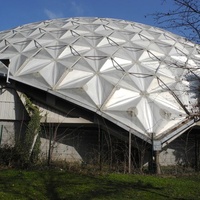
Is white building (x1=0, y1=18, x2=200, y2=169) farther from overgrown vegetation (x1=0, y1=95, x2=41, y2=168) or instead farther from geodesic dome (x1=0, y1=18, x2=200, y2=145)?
overgrown vegetation (x1=0, y1=95, x2=41, y2=168)

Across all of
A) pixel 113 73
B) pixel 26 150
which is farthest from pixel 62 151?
pixel 113 73

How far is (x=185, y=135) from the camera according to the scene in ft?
58.3

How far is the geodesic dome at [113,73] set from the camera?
1633 centimetres

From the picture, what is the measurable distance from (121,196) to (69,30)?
16226mm

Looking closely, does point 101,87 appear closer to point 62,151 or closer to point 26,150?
point 62,151

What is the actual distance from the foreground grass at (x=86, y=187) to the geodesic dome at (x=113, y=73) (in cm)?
426

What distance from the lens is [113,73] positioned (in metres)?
18.0

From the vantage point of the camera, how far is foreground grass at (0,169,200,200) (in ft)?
27.6

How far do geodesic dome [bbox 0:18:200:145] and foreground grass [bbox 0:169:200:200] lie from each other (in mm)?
4261

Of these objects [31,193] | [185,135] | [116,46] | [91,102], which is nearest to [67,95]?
[91,102]

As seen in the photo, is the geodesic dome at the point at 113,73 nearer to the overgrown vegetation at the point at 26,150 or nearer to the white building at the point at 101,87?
the white building at the point at 101,87

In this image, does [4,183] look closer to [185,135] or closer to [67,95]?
[67,95]

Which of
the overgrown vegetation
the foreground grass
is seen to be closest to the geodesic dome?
the overgrown vegetation

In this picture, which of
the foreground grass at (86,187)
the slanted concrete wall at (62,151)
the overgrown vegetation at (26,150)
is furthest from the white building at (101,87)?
the foreground grass at (86,187)
